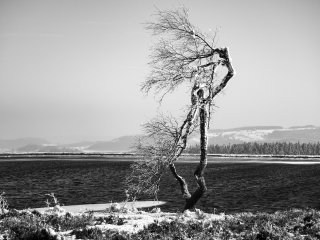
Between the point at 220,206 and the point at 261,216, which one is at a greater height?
the point at 261,216

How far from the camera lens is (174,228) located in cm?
1248

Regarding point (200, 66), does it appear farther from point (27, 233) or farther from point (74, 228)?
point (27, 233)

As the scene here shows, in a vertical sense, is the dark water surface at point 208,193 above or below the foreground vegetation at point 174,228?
below

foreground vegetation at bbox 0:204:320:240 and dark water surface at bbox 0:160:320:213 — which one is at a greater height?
foreground vegetation at bbox 0:204:320:240

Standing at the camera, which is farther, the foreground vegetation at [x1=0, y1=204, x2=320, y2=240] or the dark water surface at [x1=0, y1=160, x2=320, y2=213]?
the dark water surface at [x1=0, y1=160, x2=320, y2=213]

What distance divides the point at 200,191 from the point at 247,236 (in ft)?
16.9

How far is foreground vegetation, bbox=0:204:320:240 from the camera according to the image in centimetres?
1168

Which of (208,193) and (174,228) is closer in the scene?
(174,228)

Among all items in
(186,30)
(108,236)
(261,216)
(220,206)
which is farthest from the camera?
(220,206)

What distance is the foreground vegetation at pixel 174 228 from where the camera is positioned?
1168 centimetres

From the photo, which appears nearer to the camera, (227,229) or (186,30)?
(227,229)

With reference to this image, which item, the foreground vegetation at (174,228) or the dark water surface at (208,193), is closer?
the foreground vegetation at (174,228)

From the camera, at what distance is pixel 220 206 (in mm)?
44594

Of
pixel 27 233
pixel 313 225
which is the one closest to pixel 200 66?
pixel 313 225
